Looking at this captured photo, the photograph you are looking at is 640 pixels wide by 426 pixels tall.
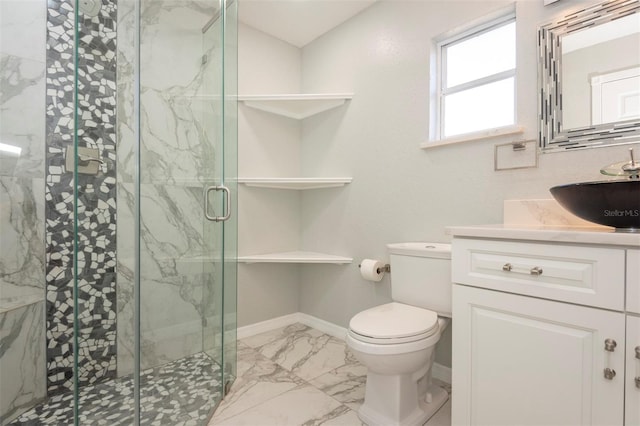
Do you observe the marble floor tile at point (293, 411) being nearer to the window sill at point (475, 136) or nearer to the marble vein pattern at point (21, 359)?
the marble vein pattern at point (21, 359)

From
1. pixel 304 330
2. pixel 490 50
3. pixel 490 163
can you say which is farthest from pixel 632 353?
pixel 304 330

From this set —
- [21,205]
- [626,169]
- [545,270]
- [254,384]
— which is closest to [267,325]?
[254,384]

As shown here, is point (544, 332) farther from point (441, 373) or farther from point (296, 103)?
point (296, 103)

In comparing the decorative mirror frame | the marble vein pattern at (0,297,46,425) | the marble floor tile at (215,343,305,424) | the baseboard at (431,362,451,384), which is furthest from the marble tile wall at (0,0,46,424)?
the decorative mirror frame

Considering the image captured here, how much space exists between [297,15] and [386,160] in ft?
4.14

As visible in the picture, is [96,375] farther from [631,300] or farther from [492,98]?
[492,98]

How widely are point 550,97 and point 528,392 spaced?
1.25m

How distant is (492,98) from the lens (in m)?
1.77

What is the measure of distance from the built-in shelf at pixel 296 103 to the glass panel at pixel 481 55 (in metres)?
0.70

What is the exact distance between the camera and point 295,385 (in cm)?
176

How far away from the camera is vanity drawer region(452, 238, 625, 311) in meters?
0.89

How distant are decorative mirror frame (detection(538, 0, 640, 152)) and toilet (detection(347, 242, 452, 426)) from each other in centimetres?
72

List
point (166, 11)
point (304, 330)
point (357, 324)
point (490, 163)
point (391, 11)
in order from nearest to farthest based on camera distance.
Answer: point (357, 324), point (166, 11), point (490, 163), point (391, 11), point (304, 330)

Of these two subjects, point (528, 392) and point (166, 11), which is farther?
point (166, 11)
